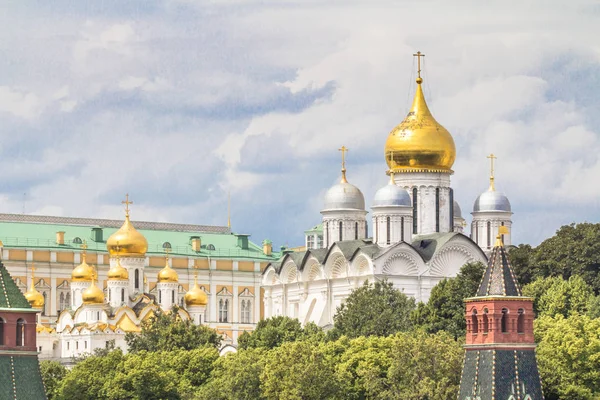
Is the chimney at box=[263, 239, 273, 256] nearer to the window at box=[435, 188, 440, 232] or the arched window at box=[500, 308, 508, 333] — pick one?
the window at box=[435, 188, 440, 232]

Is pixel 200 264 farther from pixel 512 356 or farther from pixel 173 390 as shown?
pixel 512 356

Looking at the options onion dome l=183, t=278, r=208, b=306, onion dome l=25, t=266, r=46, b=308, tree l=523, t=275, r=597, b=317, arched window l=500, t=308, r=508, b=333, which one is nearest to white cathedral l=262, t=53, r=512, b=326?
onion dome l=183, t=278, r=208, b=306

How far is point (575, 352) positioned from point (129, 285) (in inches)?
2108

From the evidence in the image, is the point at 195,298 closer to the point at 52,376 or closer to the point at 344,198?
the point at 344,198

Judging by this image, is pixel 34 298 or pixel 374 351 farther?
pixel 34 298

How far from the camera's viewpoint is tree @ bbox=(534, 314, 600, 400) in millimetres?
63812

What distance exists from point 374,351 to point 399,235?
2558cm

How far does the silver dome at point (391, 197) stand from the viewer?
94.6 metres

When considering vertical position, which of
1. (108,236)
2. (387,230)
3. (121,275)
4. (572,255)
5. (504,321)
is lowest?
(504,321)

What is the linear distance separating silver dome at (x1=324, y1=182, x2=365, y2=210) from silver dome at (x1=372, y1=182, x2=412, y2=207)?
19.5ft

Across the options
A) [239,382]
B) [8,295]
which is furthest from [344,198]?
[8,295]

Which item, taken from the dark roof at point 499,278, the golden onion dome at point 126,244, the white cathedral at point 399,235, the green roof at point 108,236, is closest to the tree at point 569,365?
the dark roof at point 499,278

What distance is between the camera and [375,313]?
81312 millimetres

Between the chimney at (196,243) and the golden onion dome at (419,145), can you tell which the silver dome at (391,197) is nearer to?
the golden onion dome at (419,145)
